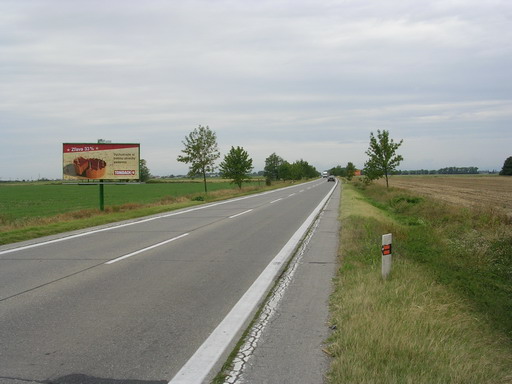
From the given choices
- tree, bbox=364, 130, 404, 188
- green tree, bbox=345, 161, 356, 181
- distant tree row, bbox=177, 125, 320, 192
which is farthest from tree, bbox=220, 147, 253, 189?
green tree, bbox=345, 161, 356, 181

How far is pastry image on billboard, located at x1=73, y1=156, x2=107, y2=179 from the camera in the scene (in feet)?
72.6

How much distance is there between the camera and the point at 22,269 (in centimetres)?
812

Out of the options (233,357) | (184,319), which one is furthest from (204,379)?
(184,319)

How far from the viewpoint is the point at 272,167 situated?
4043 inches

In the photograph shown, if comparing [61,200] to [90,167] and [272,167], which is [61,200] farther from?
[272,167]

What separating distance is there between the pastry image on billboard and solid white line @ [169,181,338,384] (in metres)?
16.7

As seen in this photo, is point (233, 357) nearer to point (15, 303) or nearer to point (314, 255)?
point (15, 303)

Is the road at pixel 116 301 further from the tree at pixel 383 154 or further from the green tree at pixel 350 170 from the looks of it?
the green tree at pixel 350 170

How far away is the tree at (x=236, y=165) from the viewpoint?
154 feet

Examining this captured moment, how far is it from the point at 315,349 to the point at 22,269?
6.25 metres

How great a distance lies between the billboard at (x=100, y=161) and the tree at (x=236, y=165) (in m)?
23.9

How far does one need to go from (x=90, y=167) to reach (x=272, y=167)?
8141 cm

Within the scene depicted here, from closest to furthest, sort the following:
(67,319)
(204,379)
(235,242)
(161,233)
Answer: (204,379), (67,319), (235,242), (161,233)

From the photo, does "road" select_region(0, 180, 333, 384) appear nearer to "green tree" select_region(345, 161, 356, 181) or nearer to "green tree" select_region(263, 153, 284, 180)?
"green tree" select_region(263, 153, 284, 180)
